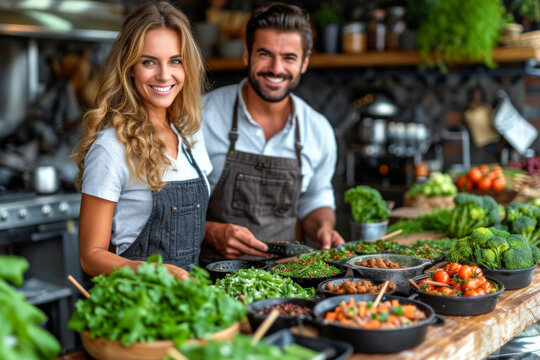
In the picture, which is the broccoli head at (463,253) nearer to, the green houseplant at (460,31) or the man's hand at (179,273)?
the man's hand at (179,273)

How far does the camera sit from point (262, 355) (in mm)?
1313

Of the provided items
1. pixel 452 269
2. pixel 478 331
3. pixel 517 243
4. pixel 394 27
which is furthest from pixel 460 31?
pixel 478 331

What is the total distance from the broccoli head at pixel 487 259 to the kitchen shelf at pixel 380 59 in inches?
130

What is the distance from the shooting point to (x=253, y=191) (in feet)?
10.9

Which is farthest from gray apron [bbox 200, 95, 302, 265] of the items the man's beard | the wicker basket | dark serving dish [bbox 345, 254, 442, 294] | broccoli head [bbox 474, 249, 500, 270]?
the wicker basket

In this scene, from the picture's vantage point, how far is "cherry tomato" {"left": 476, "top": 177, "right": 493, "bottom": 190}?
14.5ft

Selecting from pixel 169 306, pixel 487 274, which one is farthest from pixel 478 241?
pixel 169 306

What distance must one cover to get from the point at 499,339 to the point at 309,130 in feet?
6.01

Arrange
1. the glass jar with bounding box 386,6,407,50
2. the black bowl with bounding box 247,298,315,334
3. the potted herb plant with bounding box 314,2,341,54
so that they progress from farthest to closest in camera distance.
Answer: the potted herb plant with bounding box 314,2,341,54 → the glass jar with bounding box 386,6,407,50 → the black bowl with bounding box 247,298,315,334

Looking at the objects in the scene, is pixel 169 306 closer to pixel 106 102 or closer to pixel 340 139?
pixel 106 102

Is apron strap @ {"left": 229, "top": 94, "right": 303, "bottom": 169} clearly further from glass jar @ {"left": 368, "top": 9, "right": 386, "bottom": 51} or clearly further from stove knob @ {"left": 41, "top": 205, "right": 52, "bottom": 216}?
glass jar @ {"left": 368, "top": 9, "right": 386, "bottom": 51}

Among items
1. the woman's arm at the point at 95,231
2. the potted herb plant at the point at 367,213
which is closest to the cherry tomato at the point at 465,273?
the potted herb plant at the point at 367,213

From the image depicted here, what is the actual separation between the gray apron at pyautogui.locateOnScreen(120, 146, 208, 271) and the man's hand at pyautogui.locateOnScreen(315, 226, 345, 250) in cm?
76

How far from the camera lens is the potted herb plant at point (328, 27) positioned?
20.1 ft
